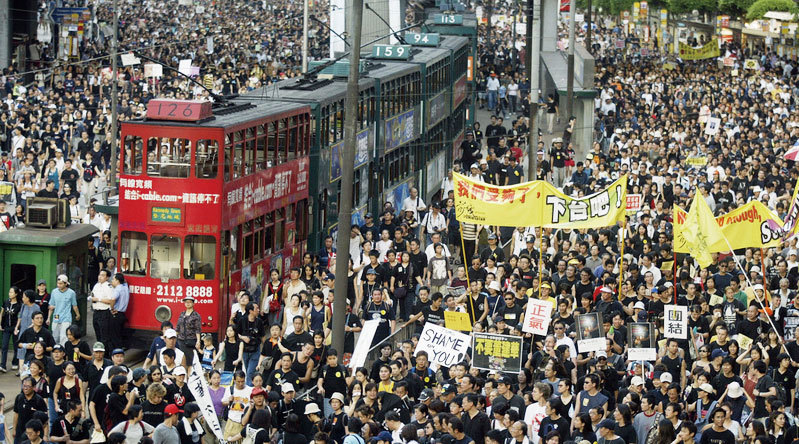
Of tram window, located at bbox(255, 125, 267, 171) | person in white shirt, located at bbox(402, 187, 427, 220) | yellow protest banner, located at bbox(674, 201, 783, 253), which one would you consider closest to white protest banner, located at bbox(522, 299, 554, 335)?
yellow protest banner, located at bbox(674, 201, 783, 253)

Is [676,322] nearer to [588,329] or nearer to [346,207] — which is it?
[588,329]

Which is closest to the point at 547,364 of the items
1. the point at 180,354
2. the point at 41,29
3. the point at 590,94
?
the point at 180,354

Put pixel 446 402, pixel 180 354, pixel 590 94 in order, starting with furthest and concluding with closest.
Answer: pixel 590 94
pixel 180 354
pixel 446 402

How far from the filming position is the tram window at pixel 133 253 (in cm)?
1938

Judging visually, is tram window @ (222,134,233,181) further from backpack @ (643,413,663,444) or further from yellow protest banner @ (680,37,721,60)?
yellow protest banner @ (680,37,721,60)

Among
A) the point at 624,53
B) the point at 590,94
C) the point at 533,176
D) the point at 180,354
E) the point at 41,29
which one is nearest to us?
the point at 180,354

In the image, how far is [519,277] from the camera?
1922 cm

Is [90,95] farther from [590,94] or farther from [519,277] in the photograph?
[519,277]

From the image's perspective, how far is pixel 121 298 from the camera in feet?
62.6

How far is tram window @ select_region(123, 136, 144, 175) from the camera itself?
19344 mm

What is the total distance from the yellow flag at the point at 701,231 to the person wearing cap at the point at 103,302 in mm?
7031

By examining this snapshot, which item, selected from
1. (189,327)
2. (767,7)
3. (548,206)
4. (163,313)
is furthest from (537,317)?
(767,7)

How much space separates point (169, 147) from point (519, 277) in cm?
464

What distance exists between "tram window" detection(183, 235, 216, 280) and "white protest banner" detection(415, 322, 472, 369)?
415 centimetres
